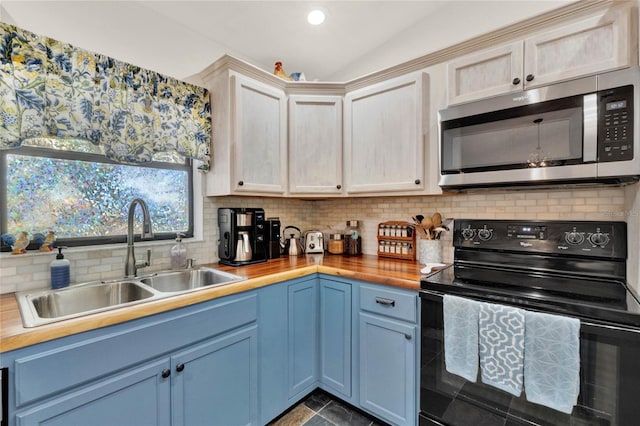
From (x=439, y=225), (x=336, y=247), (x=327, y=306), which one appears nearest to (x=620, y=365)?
(x=439, y=225)

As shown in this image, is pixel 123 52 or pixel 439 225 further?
pixel 439 225

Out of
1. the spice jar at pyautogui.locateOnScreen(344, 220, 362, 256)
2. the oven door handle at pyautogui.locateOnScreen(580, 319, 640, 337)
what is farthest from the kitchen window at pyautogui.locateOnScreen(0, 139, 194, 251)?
the oven door handle at pyautogui.locateOnScreen(580, 319, 640, 337)

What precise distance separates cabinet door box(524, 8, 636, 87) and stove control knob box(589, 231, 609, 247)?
769 mm

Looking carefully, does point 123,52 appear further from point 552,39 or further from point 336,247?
point 552,39

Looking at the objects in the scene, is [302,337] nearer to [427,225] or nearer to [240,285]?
[240,285]

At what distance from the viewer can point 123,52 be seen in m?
1.66

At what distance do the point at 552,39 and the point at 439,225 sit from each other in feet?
3.69

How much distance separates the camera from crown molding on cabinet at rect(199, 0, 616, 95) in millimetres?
1314

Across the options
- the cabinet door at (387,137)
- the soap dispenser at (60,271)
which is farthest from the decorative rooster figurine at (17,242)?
the cabinet door at (387,137)

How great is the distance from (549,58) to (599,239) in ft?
3.02

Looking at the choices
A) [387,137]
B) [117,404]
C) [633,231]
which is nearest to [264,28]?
[387,137]

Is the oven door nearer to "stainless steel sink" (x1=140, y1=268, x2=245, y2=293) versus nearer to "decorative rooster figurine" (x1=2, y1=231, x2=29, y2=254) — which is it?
"stainless steel sink" (x1=140, y1=268, x2=245, y2=293)

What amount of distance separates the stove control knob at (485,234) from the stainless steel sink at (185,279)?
56.5 inches

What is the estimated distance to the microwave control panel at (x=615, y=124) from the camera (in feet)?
3.88
